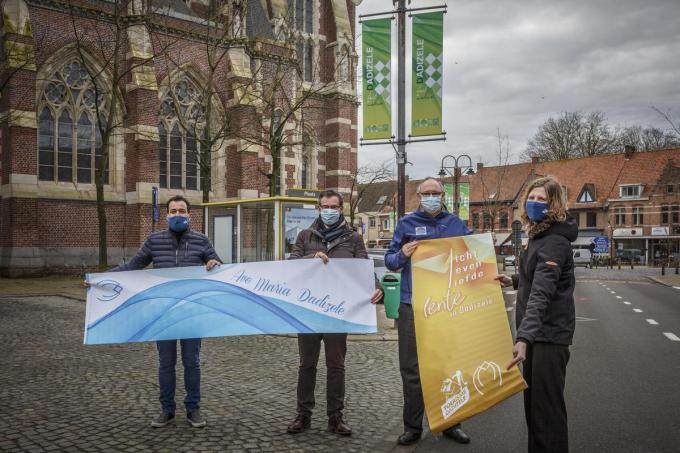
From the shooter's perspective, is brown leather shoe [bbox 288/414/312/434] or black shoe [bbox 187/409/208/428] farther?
black shoe [bbox 187/409/208/428]

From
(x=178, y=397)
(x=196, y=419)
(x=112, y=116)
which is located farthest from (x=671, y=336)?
(x=112, y=116)

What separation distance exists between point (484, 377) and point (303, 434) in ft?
5.49

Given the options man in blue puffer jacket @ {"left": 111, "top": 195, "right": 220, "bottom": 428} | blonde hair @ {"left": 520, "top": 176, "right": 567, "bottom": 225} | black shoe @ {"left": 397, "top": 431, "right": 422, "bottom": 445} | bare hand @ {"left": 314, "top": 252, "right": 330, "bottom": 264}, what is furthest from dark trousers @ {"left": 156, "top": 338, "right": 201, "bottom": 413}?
blonde hair @ {"left": 520, "top": 176, "right": 567, "bottom": 225}

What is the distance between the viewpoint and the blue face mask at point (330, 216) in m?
5.15

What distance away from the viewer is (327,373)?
5051 millimetres

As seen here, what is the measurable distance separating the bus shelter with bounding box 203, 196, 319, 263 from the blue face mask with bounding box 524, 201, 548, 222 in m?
10.8

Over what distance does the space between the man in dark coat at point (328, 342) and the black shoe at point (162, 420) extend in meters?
1.12

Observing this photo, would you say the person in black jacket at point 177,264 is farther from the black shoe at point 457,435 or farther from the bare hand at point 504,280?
the bare hand at point 504,280

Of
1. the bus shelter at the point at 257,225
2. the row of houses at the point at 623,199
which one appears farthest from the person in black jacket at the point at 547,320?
the row of houses at the point at 623,199

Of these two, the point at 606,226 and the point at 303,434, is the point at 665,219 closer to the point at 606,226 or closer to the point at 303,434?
the point at 606,226

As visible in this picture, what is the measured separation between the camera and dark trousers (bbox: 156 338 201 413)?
16.8 feet

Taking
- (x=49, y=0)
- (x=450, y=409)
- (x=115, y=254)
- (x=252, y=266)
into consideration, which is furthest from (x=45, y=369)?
(x=49, y=0)

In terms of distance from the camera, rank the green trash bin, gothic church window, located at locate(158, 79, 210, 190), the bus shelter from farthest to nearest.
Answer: gothic church window, located at locate(158, 79, 210, 190), the bus shelter, the green trash bin

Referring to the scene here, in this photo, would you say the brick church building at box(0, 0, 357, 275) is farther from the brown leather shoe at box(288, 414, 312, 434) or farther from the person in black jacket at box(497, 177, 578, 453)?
the person in black jacket at box(497, 177, 578, 453)
